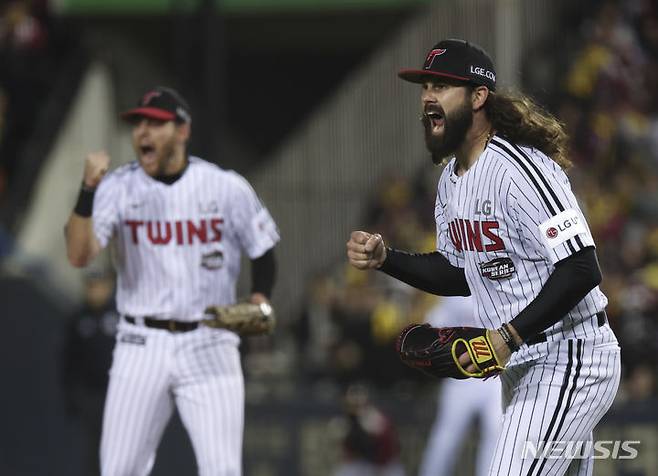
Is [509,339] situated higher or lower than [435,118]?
lower

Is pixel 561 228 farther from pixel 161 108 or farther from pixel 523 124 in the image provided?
pixel 161 108

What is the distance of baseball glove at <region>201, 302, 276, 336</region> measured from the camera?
22.6 ft

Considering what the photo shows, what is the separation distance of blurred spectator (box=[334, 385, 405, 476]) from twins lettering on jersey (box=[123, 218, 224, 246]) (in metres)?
4.07

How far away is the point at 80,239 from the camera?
22.5 ft

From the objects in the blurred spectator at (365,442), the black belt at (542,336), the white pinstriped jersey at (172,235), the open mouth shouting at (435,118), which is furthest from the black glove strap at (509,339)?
the blurred spectator at (365,442)

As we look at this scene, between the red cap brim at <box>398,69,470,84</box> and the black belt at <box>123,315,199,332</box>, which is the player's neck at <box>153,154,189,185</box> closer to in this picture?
the black belt at <box>123,315,199,332</box>

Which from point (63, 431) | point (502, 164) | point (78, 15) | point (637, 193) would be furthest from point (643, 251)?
point (502, 164)

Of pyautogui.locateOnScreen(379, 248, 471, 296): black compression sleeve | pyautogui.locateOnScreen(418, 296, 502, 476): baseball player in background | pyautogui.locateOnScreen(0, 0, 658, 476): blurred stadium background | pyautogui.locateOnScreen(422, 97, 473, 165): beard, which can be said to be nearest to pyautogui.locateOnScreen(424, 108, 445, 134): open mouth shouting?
pyautogui.locateOnScreen(422, 97, 473, 165): beard

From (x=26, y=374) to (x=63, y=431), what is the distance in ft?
1.89

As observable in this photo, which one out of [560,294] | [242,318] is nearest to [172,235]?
[242,318]

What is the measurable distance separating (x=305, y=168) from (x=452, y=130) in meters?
10.7

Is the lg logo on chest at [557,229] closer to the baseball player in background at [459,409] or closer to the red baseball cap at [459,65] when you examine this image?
the red baseball cap at [459,65]

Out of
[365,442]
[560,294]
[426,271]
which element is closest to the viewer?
[560,294]

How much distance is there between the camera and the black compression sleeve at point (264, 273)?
7.33 meters
